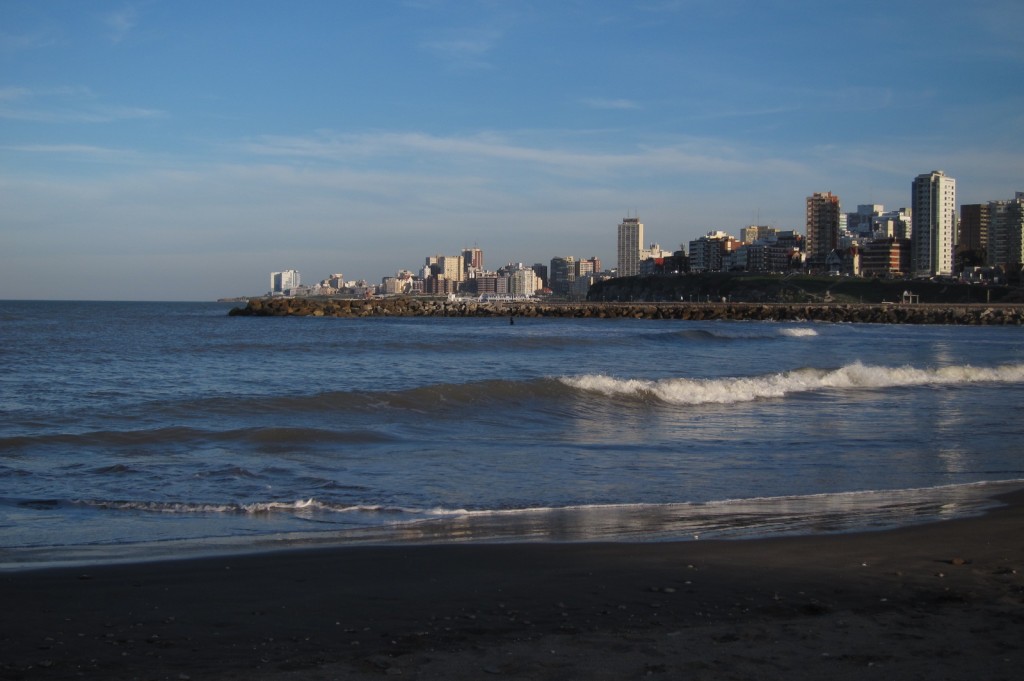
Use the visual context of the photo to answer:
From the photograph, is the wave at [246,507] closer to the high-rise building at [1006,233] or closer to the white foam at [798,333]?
the white foam at [798,333]

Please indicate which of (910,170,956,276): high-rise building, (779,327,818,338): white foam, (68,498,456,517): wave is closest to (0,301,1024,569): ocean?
(68,498,456,517): wave

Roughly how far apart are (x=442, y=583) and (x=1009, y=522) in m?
5.13

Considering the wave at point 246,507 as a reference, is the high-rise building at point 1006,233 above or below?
above

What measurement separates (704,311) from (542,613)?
80.5m

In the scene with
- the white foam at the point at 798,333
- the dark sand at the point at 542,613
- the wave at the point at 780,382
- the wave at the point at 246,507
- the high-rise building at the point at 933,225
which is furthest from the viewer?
the high-rise building at the point at 933,225

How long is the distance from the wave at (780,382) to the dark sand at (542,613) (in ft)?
42.8

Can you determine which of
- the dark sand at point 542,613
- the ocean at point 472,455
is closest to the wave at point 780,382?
the ocean at point 472,455

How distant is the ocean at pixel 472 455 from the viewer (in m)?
7.86

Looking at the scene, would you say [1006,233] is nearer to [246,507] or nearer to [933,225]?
[933,225]

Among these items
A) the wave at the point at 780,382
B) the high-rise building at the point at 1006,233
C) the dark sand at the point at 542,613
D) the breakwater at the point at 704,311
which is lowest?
the wave at the point at 780,382

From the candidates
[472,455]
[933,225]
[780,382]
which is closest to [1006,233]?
[933,225]

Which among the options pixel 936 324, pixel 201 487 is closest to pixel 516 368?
pixel 201 487

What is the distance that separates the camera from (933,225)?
17525 cm

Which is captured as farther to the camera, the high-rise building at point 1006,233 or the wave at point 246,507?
the high-rise building at point 1006,233
